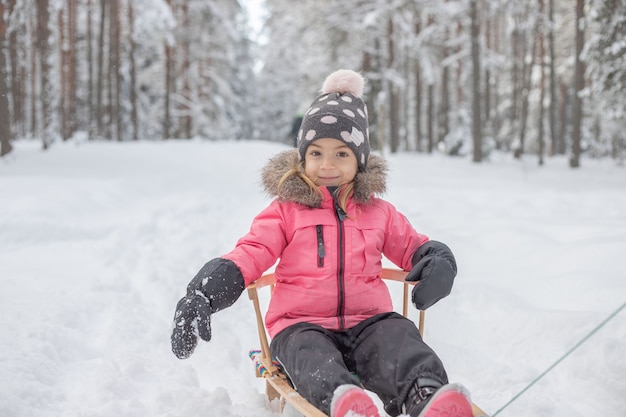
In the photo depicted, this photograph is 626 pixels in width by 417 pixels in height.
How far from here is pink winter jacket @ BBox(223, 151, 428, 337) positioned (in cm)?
240

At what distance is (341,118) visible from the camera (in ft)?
8.70

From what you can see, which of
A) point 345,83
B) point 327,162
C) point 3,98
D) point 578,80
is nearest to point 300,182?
point 327,162

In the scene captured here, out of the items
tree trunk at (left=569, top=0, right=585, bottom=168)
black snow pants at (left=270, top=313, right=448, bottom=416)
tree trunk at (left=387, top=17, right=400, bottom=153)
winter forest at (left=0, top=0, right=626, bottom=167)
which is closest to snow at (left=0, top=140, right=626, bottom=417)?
black snow pants at (left=270, top=313, right=448, bottom=416)

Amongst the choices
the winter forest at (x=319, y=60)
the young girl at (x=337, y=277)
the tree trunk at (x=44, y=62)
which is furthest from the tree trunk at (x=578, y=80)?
the tree trunk at (x=44, y=62)

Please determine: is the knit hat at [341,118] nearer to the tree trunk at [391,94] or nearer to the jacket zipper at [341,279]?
the jacket zipper at [341,279]

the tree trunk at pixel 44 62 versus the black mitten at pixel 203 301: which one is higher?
the tree trunk at pixel 44 62

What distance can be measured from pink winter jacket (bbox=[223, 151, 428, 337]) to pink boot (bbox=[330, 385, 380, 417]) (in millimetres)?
583

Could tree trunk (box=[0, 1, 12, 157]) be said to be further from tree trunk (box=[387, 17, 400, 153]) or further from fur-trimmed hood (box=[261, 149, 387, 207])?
tree trunk (box=[387, 17, 400, 153])

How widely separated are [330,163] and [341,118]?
0.83ft

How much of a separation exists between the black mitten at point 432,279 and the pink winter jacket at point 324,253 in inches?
10.9

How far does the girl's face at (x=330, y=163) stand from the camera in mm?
2635

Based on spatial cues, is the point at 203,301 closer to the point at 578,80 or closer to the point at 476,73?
the point at 476,73

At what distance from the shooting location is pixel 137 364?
2914mm

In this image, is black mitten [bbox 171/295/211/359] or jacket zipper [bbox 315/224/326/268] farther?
jacket zipper [bbox 315/224/326/268]
